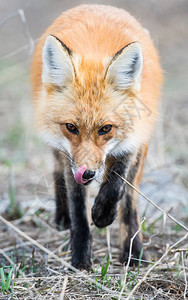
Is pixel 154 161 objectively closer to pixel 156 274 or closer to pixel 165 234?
pixel 165 234

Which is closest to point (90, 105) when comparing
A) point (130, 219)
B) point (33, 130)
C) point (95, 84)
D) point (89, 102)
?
point (89, 102)

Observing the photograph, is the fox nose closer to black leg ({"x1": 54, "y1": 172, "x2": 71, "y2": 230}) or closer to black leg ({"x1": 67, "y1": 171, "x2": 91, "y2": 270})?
black leg ({"x1": 67, "y1": 171, "x2": 91, "y2": 270})

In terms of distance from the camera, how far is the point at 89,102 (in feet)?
13.1

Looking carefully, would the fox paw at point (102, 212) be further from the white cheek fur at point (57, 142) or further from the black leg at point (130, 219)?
the white cheek fur at point (57, 142)

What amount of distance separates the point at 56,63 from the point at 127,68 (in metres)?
0.71

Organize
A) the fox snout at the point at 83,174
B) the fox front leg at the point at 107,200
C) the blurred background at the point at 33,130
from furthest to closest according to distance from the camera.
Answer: the blurred background at the point at 33,130 < the fox front leg at the point at 107,200 < the fox snout at the point at 83,174

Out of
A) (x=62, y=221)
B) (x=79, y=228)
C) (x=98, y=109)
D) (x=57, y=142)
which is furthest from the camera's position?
(x=62, y=221)

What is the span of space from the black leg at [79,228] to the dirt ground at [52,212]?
163 millimetres

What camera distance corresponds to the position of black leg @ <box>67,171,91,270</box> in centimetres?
446

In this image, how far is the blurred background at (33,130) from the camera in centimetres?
654

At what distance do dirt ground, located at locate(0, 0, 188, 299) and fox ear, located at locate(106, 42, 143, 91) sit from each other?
3.68 ft

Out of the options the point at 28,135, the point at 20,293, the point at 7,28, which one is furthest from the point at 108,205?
the point at 7,28

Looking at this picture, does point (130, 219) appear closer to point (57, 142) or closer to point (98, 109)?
point (57, 142)

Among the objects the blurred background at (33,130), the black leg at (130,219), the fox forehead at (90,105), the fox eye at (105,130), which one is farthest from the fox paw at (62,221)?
the fox eye at (105,130)
